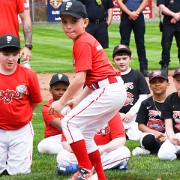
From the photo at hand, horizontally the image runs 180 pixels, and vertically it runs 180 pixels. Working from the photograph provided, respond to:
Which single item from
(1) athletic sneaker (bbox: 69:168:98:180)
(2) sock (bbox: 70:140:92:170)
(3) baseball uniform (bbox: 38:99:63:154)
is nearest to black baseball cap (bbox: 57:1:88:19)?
(2) sock (bbox: 70:140:92:170)

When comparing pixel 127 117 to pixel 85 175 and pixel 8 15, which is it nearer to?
pixel 8 15

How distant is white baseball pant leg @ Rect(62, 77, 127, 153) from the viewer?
223 inches

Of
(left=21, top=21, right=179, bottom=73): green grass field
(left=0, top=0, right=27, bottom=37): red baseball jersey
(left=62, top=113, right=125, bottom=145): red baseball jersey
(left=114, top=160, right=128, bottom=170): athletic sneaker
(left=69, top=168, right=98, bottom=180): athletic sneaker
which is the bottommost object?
(left=21, top=21, right=179, bottom=73): green grass field

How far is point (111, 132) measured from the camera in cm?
668

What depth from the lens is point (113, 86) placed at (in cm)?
575

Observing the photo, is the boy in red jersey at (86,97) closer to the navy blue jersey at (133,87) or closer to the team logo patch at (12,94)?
the team logo patch at (12,94)

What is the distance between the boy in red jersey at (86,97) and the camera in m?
5.61

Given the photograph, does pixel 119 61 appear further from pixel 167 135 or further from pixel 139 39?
pixel 139 39

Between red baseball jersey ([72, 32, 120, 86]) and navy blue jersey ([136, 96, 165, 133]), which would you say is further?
navy blue jersey ([136, 96, 165, 133])

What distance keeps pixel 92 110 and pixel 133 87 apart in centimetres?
320

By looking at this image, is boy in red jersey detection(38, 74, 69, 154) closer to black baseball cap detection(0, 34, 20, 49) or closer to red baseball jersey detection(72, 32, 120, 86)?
black baseball cap detection(0, 34, 20, 49)

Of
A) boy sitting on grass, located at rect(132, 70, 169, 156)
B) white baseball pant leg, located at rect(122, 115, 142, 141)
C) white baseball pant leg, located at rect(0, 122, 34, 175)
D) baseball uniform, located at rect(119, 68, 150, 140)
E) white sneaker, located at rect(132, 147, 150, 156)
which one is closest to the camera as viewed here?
white baseball pant leg, located at rect(0, 122, 34, 175)

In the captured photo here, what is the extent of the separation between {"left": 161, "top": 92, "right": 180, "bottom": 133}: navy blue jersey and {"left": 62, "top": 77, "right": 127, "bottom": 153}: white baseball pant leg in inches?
63.0

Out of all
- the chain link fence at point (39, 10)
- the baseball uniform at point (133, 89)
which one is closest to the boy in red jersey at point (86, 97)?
the baseball uniform at point (133, 89)
